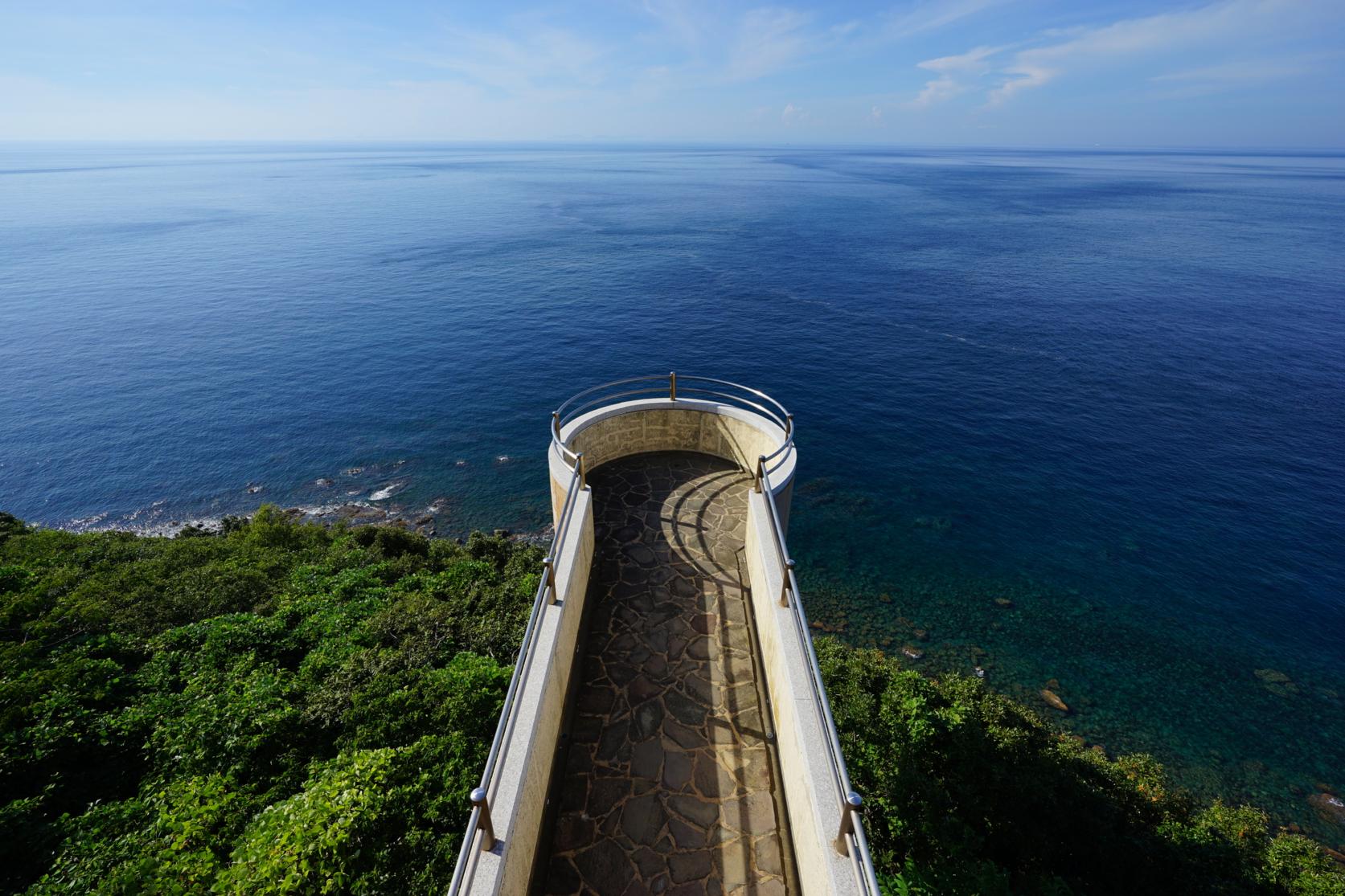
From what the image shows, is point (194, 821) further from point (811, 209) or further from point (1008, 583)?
point (811, 209)

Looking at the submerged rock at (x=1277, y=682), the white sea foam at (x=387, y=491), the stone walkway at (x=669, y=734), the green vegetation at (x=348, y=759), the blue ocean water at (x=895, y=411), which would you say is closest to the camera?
the stone walkway at (x=669, y=734)

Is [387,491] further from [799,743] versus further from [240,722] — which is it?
[799,743]

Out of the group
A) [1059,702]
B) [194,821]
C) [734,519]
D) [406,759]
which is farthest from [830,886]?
[1059,702]

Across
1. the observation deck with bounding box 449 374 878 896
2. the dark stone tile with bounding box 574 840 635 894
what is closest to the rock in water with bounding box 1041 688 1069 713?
the observation deck with bounding box 449 374 878 896

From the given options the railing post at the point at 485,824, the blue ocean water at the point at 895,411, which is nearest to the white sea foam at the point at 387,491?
the blue ocean water at the point at 895,411

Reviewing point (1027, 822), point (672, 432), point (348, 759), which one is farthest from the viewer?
point (672, 432)

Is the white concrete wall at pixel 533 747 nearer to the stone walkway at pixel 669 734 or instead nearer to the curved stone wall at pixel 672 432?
the stone walkway at pixel 669 734

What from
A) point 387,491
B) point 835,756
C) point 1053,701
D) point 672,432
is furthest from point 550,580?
point 387,491
